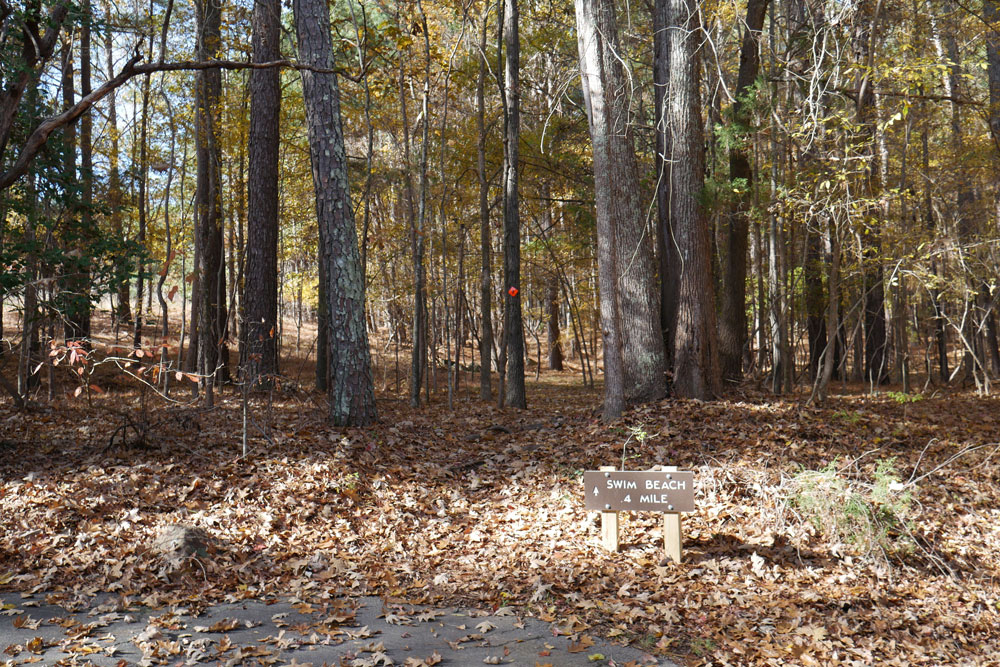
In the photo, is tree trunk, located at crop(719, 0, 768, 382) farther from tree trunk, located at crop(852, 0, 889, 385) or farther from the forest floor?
the forest floor

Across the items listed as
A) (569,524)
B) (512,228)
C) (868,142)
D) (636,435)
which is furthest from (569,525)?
(512,228)

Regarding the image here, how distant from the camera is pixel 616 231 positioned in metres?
9.92

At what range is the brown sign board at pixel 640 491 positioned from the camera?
5801 millimetres

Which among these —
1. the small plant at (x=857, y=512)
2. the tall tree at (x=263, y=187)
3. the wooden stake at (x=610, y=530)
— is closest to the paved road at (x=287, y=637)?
the wooden stake at (x=610, y=530)

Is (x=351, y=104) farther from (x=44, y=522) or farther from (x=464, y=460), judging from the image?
(x=44, y=522)

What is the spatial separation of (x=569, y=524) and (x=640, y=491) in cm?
111

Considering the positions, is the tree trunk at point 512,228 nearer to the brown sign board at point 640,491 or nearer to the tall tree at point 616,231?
the tall tree at point 616,231

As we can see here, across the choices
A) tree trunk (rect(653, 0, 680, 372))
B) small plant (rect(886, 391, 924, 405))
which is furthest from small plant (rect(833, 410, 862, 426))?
tree trunk (rect(653, 0, 680, 372))

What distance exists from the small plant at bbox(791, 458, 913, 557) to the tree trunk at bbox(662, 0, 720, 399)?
3.77 m

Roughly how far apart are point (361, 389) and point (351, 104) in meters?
11.2

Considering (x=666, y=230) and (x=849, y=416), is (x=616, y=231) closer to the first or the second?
(x=666, y=230)

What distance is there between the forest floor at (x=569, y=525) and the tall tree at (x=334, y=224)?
0.70 m

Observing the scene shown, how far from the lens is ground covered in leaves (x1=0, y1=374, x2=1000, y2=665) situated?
496 cm

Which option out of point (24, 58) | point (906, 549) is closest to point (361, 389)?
point (24, 58)
